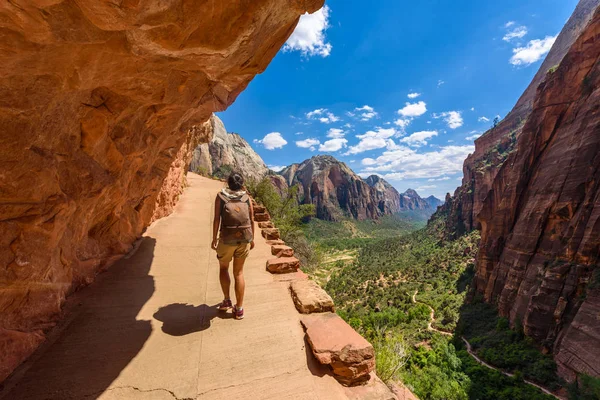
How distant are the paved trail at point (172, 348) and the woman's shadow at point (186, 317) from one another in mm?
12

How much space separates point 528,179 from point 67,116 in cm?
3816

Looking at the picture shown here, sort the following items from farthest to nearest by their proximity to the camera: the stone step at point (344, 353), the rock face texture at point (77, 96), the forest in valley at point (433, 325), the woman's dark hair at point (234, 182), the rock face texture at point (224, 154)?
1. the rock face texture at point (224, 154)
2. the forest in valley at point (433, 325)
3. the woman's dark hair at point (234, 182)
4. the stone step at point (344, 353)
5. the rock face texture at point (77, 96)

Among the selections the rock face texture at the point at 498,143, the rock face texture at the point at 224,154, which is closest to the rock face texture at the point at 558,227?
the rock face texture at the point at 498,143

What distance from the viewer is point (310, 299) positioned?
11.7ft

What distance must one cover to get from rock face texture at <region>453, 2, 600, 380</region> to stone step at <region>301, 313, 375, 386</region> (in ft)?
65.4

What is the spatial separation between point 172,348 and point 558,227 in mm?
29295

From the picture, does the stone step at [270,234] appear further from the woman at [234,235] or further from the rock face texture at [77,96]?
the rock face texture at [77,96]

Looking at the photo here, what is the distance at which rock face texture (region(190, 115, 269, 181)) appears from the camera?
187 ft

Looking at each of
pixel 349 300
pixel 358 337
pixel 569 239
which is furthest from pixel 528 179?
pixel 358 337

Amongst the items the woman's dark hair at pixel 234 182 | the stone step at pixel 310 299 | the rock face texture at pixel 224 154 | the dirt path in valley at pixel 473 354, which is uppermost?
the rock face texture at pixel 224 154

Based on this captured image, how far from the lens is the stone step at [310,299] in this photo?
3.46 metres

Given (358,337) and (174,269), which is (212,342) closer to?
(358,337)

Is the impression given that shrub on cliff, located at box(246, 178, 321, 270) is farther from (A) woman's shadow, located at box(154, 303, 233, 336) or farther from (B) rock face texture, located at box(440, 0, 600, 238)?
(B) rock face texture, located at box(440, 0, 600, 238)

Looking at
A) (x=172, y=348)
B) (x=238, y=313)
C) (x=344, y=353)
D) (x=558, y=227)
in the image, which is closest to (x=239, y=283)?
(x=238, y=313)
